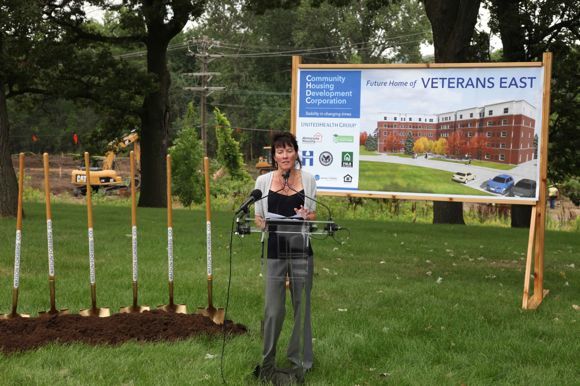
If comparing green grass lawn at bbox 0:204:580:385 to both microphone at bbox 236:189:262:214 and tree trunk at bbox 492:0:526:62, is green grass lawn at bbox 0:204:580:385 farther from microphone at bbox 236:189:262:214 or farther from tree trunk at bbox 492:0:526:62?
tree trunk at bbox 492:0:526:62

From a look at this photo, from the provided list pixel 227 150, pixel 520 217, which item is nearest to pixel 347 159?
pixel 520 217

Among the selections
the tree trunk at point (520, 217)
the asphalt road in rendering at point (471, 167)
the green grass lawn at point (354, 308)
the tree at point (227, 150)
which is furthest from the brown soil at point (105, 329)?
the tree at point (227, 150)

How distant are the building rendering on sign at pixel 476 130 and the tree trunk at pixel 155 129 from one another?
1863cm

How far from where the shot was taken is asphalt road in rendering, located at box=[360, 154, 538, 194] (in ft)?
30.2

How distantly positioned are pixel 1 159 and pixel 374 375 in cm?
1374

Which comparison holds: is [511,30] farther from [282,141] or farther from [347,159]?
[282,141]

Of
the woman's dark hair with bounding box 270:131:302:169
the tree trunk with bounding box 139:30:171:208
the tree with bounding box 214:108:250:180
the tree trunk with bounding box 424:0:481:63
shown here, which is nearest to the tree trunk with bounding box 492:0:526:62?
the tree trunk with bounding box 424:0:481:63

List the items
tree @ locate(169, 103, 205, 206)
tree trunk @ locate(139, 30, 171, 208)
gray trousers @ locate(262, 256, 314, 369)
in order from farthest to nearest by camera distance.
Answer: tree @ locate(169, 103, 205, 206)
tree trunk @ locate(139, 30, 171, 208)
gray trousers @ locate(262, 256, 314, 369)

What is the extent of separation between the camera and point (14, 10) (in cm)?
1761

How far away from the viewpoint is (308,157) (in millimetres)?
9859

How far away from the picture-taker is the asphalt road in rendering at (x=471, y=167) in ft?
30.2

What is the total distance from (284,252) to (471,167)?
4816 mm

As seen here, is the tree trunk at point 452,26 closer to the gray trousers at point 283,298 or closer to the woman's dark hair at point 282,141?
the woman's dark hair at point 282,141

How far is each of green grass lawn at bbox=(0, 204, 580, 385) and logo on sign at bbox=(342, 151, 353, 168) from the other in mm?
1510
